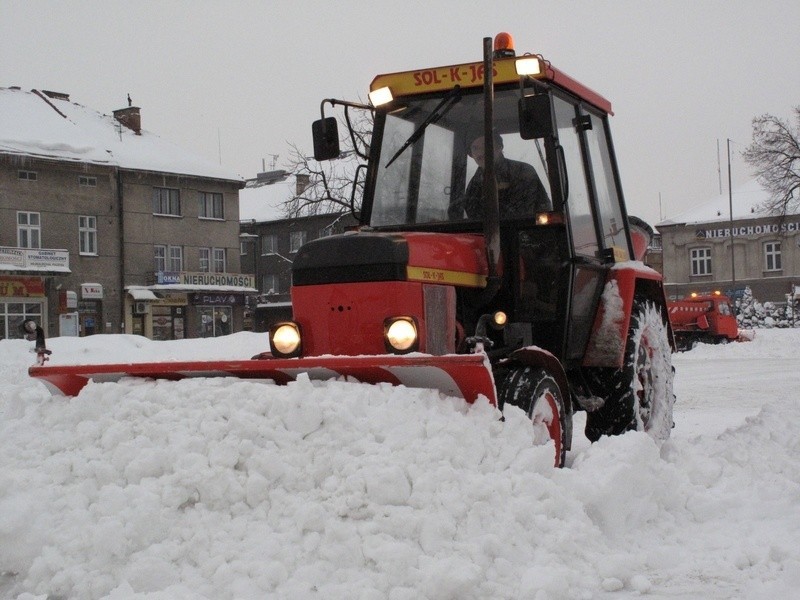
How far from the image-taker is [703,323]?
22.8m

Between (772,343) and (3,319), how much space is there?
24.0 m

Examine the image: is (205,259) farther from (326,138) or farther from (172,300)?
(326,138)

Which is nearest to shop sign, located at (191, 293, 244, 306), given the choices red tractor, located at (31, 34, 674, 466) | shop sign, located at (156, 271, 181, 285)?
shop sign, located at (156, 271, 181, 285)

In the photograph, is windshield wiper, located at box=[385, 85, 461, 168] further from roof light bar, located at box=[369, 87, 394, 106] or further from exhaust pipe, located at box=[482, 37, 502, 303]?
exhaust pipe, located at box=[482, 37, 502, 303]

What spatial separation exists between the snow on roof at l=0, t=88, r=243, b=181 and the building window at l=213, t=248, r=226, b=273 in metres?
2.98

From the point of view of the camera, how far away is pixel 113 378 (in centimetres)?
487

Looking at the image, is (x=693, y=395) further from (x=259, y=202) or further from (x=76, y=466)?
(x=259, y=202)

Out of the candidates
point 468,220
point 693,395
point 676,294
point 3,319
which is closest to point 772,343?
point 693,395

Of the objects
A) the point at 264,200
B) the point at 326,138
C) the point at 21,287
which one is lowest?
the point at 326,138

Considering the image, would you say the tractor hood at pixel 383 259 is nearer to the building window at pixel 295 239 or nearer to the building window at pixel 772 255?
the building window at pixel 295 239

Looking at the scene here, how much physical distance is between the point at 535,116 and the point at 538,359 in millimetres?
1249

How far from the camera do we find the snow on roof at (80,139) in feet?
111

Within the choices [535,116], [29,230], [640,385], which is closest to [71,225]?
[29,230]

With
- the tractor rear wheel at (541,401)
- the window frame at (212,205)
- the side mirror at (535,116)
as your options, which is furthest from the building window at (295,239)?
the tractor rear wheel at (541,401)
